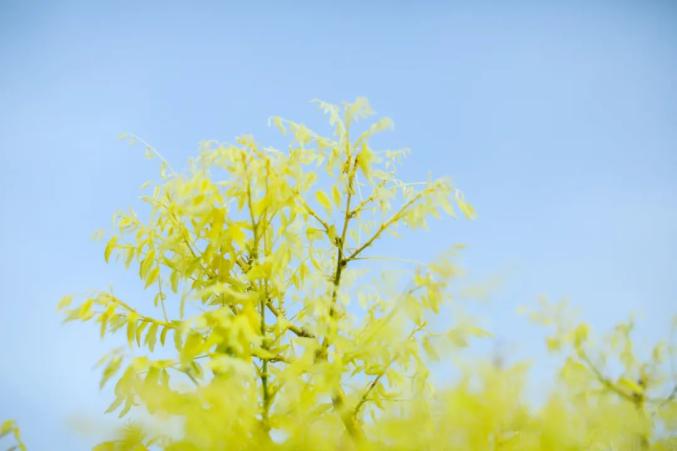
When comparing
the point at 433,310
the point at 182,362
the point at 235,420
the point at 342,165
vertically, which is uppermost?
the point at 342,165

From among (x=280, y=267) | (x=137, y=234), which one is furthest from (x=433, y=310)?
(x=137, y=234)

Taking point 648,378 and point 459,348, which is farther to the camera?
point 648,378

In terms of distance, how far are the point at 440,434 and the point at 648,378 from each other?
1647mm

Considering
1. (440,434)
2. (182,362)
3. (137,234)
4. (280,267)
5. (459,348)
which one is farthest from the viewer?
(137,234)

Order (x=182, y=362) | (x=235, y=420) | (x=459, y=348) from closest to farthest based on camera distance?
1. (x=235, y=420)
2. (x=182, y=362)
3. (x=459, y=348)

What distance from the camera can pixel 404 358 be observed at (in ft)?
7.56

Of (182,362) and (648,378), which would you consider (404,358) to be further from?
(648,378)

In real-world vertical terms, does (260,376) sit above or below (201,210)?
below

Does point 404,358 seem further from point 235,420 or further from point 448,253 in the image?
point 235,420

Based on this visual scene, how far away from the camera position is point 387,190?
9.61 ft

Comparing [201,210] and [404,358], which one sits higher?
[201,210]

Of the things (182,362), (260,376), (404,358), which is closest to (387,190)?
(404,358)

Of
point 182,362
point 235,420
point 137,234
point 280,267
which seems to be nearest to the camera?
point 235,420

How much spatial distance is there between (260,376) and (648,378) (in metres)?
1.95
